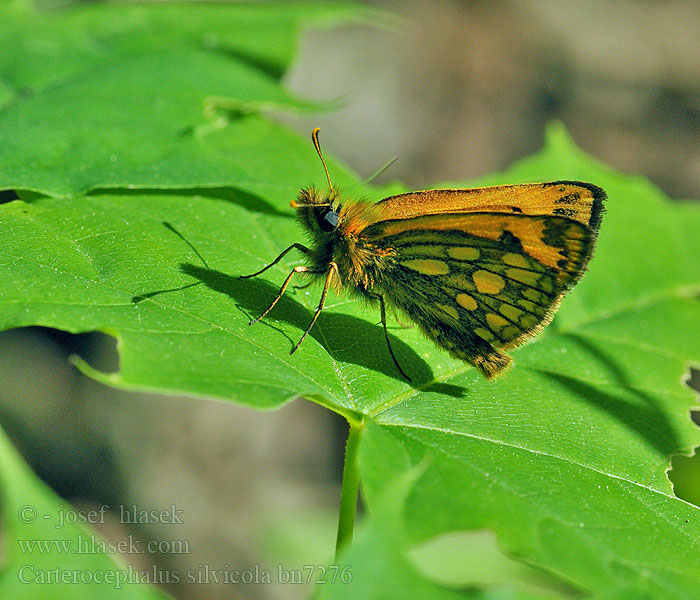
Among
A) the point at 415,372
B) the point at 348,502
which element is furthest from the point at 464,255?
the point at 348,502

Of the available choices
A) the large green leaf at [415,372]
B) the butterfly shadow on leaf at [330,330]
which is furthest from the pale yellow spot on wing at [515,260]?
the butterfly shadow on leaf at [330,330]

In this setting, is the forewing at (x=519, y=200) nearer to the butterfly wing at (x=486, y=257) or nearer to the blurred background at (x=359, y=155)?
the butterfly wing at (x=486, y=257)

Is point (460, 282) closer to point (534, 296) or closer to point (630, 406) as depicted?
point (534, 296)

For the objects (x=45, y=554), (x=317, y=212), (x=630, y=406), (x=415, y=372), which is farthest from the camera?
(x=317, y=212)

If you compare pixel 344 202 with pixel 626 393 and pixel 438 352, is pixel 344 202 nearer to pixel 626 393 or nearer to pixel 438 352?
pixel 438 352

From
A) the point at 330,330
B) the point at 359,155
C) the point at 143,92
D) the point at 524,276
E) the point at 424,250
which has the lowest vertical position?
the point at 359,155
